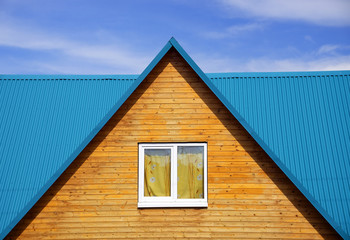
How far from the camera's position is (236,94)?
565 inches

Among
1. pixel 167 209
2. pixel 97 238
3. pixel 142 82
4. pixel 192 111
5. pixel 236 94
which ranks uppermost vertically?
pixel 236 94

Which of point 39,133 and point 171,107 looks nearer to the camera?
point 171,107

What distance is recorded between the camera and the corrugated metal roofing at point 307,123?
36.1 feet

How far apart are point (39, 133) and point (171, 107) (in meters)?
5.54

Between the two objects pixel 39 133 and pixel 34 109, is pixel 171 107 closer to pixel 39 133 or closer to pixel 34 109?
pixel 39 133

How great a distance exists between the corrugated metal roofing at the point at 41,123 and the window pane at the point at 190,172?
2.44 meters

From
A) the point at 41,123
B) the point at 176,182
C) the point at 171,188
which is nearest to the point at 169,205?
the point at 171,188

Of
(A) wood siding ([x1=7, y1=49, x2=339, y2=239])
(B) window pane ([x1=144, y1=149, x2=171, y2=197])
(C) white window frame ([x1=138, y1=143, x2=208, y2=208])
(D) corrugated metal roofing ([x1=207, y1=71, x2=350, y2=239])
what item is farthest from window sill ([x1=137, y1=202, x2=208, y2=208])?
(D) corrugated metal roofing ([x1=207, y1=71, x2=350, y2=239])

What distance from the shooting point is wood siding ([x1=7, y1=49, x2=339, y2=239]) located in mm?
9703

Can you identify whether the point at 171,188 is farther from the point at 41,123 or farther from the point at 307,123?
the point at 41,123

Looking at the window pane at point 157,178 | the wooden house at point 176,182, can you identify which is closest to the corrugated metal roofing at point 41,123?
the wooden house at point 176,182

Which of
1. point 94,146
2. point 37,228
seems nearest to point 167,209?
point 94,146

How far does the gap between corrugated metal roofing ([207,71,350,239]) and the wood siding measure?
71 cm

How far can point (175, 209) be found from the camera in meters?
9.83
